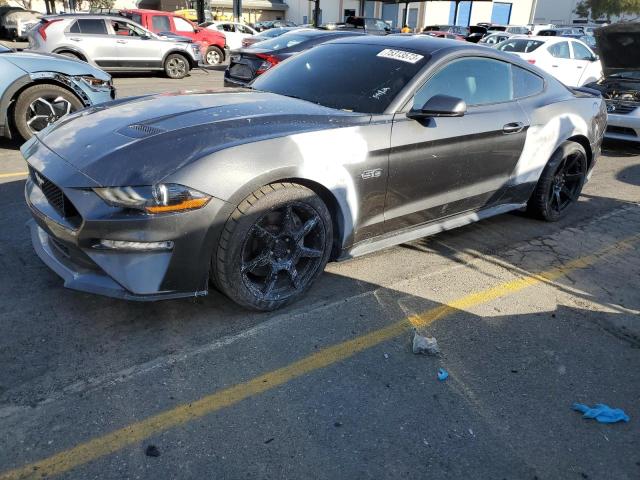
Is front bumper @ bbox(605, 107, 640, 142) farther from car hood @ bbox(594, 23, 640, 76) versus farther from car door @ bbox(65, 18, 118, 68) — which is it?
car door @ bbox(65, 18, 118, 68)

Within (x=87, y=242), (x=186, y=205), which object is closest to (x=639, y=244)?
(x=186, y=205)

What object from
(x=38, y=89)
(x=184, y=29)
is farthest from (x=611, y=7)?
(x=38, y=89)

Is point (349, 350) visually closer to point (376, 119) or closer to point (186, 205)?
point (186, 205)

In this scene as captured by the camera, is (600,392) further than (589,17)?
No

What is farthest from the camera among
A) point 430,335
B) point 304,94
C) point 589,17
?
point 589,17

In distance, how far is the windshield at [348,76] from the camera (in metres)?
3.64

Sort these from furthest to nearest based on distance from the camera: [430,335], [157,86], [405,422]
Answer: [157,86]
[430,335]
[405,422]

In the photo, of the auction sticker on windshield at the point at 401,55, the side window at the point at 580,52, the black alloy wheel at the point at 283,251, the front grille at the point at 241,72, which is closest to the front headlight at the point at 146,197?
the black alloy wheel at the point at 283,251

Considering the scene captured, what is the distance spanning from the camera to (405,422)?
2.46 metres

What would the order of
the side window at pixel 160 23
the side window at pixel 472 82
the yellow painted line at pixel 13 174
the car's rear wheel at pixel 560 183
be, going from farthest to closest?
the side window at pixel 160 23 → the yellow painted line at pixel 13 174 → the car's rear wheel at pixel 560 183 → the side window at pixel 472 82

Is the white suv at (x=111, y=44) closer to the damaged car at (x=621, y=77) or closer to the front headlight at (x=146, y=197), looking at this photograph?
the damaged car at (x=621, y=77)

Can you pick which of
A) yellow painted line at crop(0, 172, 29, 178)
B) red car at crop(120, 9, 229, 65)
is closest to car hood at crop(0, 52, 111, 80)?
yellow painted line at crop(0, 172, 29, 178)

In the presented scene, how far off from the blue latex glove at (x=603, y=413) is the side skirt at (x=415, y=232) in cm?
155

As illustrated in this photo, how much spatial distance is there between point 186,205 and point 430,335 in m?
1.60
